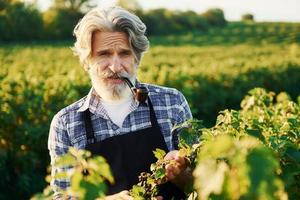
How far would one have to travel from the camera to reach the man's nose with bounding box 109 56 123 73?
2.70m

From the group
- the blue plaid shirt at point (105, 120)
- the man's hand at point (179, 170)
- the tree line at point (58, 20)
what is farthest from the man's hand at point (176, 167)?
the tree line at point (58, 20)

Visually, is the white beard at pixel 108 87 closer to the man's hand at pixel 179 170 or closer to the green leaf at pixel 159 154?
the green leaf at pixel 159 154

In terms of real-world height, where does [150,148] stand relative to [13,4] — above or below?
below

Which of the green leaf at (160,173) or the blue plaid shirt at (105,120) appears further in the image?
the blue plaid shirt at (105,120)

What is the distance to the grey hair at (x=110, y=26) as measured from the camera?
2.71 meters

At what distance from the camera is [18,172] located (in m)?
6.35

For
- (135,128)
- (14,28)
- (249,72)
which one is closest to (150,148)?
(135,128)

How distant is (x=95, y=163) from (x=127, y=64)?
1590 millimetres

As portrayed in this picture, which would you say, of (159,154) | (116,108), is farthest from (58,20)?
(159,154)

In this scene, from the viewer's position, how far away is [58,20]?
58.2m

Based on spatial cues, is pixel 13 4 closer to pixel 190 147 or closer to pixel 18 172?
pixel 18 172

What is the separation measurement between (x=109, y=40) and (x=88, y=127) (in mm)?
473

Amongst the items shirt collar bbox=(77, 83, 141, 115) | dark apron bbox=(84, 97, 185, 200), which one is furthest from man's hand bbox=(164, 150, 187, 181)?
shirt collar bbox=(77, 83, 141, 115)

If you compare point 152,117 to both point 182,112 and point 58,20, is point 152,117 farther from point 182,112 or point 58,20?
point 58,20
